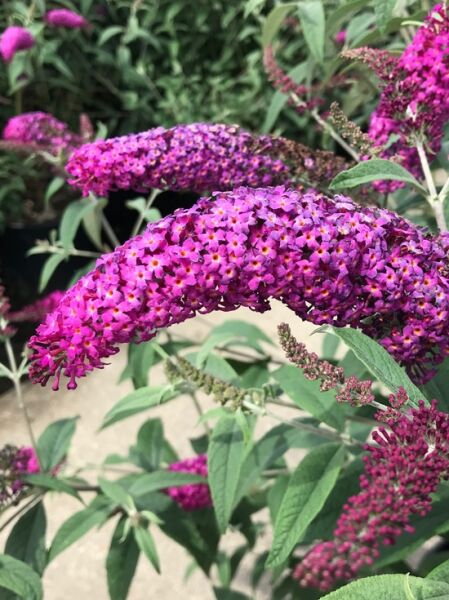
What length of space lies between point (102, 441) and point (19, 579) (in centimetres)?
175

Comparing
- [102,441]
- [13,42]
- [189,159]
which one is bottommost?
[102,441]

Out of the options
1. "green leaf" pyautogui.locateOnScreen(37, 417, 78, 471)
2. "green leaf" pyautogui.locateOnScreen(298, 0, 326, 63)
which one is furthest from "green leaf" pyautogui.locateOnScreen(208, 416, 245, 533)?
"green leaf" pyautogui.locateOnScreen(298, 0, 326, 63)

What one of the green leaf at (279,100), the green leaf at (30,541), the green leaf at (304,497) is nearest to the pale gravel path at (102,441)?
the green leaf at (30,541)

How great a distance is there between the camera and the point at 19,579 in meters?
1.07

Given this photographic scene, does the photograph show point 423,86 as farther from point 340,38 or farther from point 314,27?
point 340,38

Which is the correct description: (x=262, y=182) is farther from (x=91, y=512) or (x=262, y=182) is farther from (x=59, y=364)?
(x=91, y=512)

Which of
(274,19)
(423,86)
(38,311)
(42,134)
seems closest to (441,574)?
(423,86)

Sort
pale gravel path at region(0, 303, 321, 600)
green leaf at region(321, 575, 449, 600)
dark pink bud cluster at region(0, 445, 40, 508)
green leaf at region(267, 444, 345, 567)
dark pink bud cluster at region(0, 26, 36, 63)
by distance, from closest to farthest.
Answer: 1. green leaf at region(321, 575, 449, 600)
2. green leaf at region(267, 444, 345, 567)
3. dark pink bud cluster at region(0, 445, 40, 508)
4. pale gravel path at region(0, 303, 321, 600)
5. dark pink bud cluster at region(0, 26, 36, 63)

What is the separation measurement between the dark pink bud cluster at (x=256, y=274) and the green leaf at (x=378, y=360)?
48mm

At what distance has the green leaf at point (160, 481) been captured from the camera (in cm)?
131

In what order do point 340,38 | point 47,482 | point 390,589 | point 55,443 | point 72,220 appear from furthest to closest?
point 340,38, point 72,220, point 55,443, point 47,482, point 390,589

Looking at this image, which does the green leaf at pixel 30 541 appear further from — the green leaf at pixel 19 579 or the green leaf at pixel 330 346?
the green leaf at pixel 330 346

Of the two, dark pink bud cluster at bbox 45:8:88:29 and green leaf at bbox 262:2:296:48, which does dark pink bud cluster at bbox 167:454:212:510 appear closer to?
green leaf at bbox 262:2:296:48

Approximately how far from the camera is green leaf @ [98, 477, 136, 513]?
125cm
